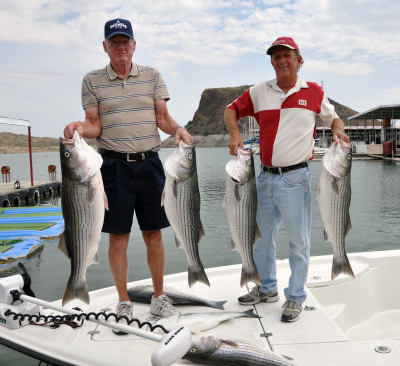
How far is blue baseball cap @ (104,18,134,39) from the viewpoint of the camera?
3.68 meters

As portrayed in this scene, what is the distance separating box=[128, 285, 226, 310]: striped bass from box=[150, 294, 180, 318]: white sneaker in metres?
0.20

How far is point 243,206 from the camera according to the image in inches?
156

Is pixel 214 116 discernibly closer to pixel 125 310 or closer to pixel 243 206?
pixel 243 206

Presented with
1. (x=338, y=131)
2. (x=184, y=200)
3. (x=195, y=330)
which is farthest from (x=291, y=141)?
(x=195, y=330)

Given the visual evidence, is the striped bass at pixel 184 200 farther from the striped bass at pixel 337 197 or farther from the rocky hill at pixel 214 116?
the rocky hill at pixel 214 116

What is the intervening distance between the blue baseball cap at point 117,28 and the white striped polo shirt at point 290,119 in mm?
1529

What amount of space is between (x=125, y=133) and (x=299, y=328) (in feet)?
8.49

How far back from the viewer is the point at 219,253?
13.0 meters

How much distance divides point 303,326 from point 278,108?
222 centimetres

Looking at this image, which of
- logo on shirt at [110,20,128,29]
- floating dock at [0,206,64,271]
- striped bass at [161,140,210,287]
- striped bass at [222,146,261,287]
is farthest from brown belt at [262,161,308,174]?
floating dock at [0,206,64,271]

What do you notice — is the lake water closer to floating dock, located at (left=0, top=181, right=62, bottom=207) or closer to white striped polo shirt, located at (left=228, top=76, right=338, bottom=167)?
white striped polo shirt, located at (left=228, top=76, right=338, bottom=167)

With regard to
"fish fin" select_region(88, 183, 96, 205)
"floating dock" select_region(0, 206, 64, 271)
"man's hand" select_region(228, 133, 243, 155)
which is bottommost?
"floating dock" select_region(0, 206, 64, 271)

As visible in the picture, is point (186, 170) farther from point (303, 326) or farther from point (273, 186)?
point (303, 326)

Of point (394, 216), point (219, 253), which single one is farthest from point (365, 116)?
point (219, 253)
